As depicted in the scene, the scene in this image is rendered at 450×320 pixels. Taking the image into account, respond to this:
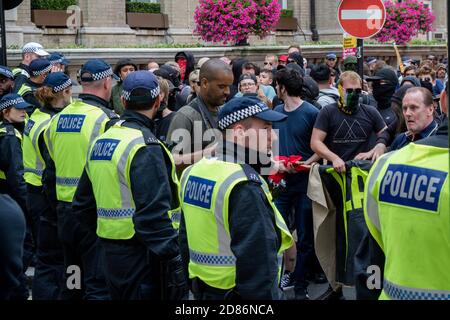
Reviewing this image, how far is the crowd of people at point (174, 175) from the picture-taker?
441 cm

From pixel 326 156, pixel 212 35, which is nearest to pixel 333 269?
pixel 326 156

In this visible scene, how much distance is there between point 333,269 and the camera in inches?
316

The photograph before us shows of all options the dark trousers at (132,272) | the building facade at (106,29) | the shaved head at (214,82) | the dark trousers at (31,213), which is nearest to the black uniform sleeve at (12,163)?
the dark trousers at (31,213)

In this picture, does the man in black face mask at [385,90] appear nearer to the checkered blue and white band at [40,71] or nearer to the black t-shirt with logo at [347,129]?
the black t-shirt with logo at [347,129]

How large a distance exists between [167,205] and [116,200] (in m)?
0.42

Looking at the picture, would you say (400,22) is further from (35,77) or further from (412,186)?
(412,186)

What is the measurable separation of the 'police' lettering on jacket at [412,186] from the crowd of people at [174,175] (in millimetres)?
258

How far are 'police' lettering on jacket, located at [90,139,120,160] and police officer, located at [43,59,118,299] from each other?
0.99 meters

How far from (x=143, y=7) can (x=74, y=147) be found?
19132 mm

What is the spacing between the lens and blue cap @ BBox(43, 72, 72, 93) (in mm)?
8000

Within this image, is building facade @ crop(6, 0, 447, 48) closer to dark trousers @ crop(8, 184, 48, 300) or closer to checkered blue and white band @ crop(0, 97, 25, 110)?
checkered blue and white band @ crop(0, 97, 25, 110)

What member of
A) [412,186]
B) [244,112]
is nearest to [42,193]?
[244,112]
